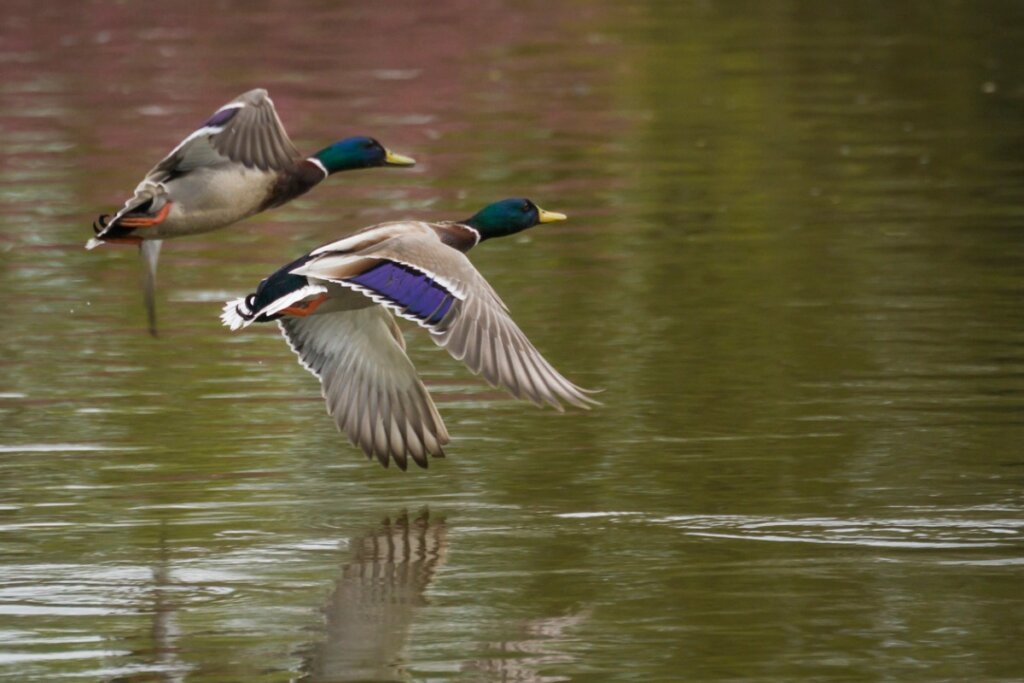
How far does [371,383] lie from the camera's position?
10695 mm

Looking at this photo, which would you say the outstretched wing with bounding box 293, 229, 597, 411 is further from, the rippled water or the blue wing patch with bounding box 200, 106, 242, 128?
the blue wing patch with bounding box 200, 106, 242, 128

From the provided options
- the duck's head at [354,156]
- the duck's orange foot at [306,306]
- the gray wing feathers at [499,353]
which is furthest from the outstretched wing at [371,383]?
the duck's head at [354,156]

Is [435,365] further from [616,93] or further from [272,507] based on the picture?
[616,93]

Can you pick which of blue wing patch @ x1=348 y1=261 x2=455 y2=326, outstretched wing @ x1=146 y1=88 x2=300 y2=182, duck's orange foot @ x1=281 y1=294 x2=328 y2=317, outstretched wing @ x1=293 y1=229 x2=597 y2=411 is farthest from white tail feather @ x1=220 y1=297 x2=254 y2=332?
outstretched wing @ x1=146 y1=88 x2=300 y2=182

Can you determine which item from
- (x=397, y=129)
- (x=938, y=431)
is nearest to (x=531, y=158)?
(x=397, y=129)

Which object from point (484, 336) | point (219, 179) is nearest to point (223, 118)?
point (219, 179)

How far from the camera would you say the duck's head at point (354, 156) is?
Result: 12203 millimetres

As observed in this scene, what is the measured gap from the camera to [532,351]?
9367 millimetres

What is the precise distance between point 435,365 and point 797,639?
217 inches

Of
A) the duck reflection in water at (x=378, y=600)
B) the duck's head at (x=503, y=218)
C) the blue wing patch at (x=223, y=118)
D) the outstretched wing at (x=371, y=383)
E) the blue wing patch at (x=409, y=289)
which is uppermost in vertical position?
the blue wing patch at (x=223, y=118)

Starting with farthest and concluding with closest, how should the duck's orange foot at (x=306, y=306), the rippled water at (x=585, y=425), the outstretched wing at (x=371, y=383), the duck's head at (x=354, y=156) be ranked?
1. the duck's head at (x=354, y=156)
2. the outstretched wing at (x=371, y=383)
3. the duck's orange foot at (x=306, y=306)
4. the rippled water at (x=585, y=425)

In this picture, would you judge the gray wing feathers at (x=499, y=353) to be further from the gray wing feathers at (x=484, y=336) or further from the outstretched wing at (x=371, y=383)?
the outstretched wing at (x=371, y=383)

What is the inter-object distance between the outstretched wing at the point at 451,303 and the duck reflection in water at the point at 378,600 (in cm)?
73

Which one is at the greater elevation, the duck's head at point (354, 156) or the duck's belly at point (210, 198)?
the duck's head at point (354, 156)
